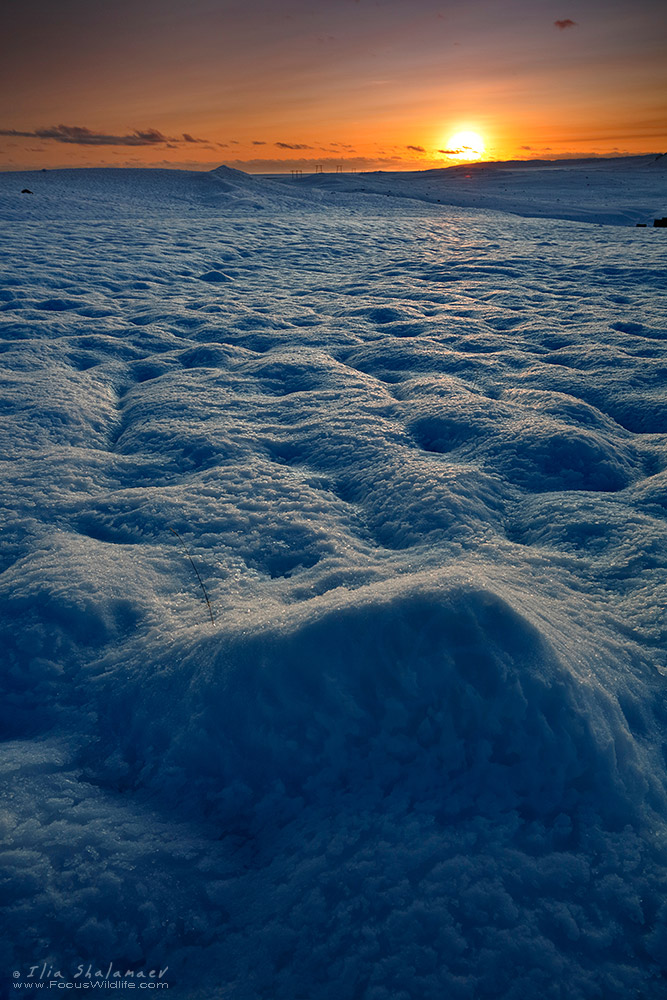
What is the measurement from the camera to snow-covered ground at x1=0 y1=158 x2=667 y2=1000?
115cm

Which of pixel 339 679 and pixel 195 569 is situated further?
pixel 195 569

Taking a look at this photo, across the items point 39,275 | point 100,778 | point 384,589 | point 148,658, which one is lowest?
point 100,778

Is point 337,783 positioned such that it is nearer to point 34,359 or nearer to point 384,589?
point 384,589

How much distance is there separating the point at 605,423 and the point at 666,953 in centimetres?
297

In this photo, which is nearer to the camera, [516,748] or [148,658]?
[516,748]

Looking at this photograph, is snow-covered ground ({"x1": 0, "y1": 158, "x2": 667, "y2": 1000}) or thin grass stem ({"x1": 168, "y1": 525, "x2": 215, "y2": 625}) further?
thin grass stem ({"x1": 168, "y1": 525, "x2": 215, "y2": 625})

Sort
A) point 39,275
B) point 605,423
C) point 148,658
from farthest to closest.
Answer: point 39,275 → point 605,423 → point 148,658

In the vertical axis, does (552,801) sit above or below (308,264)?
below

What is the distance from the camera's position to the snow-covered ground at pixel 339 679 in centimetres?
115

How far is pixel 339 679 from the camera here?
1560 millimetres

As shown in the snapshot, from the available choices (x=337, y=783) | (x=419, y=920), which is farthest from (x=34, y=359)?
(x=419, y=920)

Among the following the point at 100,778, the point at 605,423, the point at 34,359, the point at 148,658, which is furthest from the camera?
the point at 34,359

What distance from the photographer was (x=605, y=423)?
3.46 m

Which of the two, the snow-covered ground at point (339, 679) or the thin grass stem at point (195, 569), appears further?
the thin grass stem at point (195, 569)
